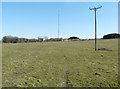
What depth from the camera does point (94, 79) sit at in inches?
156

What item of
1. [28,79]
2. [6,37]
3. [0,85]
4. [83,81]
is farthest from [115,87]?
[6,37]

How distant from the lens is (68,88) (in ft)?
10.7

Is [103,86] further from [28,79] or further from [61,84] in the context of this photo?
[28,79]

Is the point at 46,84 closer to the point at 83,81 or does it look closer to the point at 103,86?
the point at 83,81

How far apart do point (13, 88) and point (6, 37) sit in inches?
1797

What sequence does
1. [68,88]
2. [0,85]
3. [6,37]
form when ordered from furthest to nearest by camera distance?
[6,37] < [0,85] < [68,88]

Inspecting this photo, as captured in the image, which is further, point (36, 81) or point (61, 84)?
point (36, 81)

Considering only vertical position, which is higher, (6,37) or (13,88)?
(6,37)

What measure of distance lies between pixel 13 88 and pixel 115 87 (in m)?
3.59

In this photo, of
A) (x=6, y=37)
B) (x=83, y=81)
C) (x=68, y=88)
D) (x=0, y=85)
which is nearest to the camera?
(x=68, y=88)

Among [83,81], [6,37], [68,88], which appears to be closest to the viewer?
[68,88]

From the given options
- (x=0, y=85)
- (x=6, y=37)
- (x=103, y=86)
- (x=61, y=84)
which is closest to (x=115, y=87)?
(x=103, y=86)

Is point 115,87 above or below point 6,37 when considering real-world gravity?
below

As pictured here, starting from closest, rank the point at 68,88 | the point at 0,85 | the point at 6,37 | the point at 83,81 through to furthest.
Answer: the point at 68,88 < the point at 0,85 < the point at 83,81 < the point at 6,37
